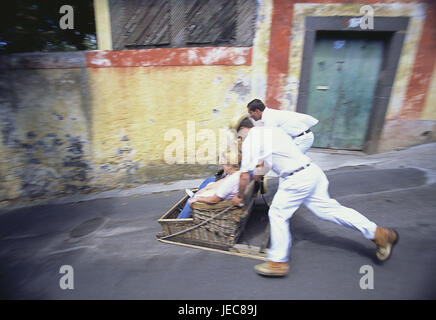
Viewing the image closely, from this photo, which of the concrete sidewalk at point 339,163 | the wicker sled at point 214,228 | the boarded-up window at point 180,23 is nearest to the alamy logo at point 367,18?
the boarded-up window at point 180,23

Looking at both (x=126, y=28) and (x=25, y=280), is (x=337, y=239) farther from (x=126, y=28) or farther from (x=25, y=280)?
(x=126, y=28)

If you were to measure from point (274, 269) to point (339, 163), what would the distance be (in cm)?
324

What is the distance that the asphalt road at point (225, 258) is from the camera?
93.2 inches

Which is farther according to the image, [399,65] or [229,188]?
[399,65]

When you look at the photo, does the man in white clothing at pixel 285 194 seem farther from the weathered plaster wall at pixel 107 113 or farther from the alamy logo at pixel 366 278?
the weathered plaster wall at pixel 107 113

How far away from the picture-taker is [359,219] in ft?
7.88

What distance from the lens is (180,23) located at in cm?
478

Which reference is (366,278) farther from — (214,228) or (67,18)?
(67,18)

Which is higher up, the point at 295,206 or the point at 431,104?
the point at 431,104

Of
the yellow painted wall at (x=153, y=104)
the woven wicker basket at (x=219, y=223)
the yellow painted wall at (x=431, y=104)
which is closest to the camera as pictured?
the woven wicker basket at (x=219, y=223)

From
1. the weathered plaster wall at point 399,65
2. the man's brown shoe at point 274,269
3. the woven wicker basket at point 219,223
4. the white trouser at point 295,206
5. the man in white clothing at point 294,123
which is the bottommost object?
the man's brown shoe at point 274,269

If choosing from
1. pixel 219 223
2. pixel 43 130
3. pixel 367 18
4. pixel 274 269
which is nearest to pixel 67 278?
pixel 219 223

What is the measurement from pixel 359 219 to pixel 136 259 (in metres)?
2.52
